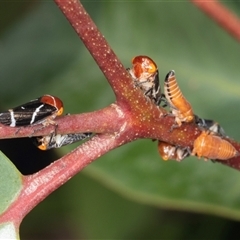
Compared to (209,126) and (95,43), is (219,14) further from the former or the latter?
(95,43)

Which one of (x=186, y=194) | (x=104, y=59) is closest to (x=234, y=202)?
(x=186, y=194)

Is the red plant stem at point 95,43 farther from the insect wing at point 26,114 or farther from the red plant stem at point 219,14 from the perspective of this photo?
the red plant stem at point 219,14

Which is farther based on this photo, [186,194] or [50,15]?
[50,15]

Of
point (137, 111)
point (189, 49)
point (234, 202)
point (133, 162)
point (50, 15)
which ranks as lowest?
point (234, 202)

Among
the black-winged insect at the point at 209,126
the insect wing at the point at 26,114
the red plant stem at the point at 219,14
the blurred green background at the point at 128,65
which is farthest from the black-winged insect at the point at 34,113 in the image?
the blurred green background at the point at 128,65

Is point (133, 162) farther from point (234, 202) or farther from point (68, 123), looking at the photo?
point (68, 123)

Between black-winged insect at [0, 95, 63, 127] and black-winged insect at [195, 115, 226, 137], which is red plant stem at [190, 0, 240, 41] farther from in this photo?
black-winged insect at [0, 95, 63, 127]
